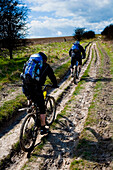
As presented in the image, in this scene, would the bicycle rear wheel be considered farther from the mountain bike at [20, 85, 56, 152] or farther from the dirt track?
the dirt track

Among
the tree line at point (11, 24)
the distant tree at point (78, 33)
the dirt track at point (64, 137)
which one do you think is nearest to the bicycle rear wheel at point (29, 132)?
the dirt track at point (64, 137)

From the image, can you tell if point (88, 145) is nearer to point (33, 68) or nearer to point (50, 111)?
point (50, 111)

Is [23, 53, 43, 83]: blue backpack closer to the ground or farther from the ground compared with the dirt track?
farther from the ground

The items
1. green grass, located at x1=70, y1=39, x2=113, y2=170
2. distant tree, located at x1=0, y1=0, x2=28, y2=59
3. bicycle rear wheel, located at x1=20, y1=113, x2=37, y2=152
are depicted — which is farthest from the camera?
distant tree, located at x1=0, y1=0, x2=28, y2=59

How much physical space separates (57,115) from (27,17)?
15586 millimetres

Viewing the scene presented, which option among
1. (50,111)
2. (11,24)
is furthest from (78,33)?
(50,111)

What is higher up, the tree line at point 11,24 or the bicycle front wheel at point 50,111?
the tree line at point 11,24

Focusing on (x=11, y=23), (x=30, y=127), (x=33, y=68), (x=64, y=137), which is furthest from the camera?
(x=11, y=23)

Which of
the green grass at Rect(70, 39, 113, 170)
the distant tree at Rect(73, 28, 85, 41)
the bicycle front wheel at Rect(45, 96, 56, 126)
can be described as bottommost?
the green grass at Rect(70, 39, 113, 170)

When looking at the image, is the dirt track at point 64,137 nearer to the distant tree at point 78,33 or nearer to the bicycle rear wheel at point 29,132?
the bicycle rear wheel at point 29,132

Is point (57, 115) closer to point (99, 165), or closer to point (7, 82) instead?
point (99, 165)

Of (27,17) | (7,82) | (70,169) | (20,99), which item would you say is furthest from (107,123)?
(27,17)

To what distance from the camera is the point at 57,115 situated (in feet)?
18.0

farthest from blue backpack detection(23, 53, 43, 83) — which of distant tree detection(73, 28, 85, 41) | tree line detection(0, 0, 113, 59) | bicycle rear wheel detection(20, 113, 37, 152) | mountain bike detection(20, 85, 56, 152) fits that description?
distant tree detection(73, 28, 85, 41)
